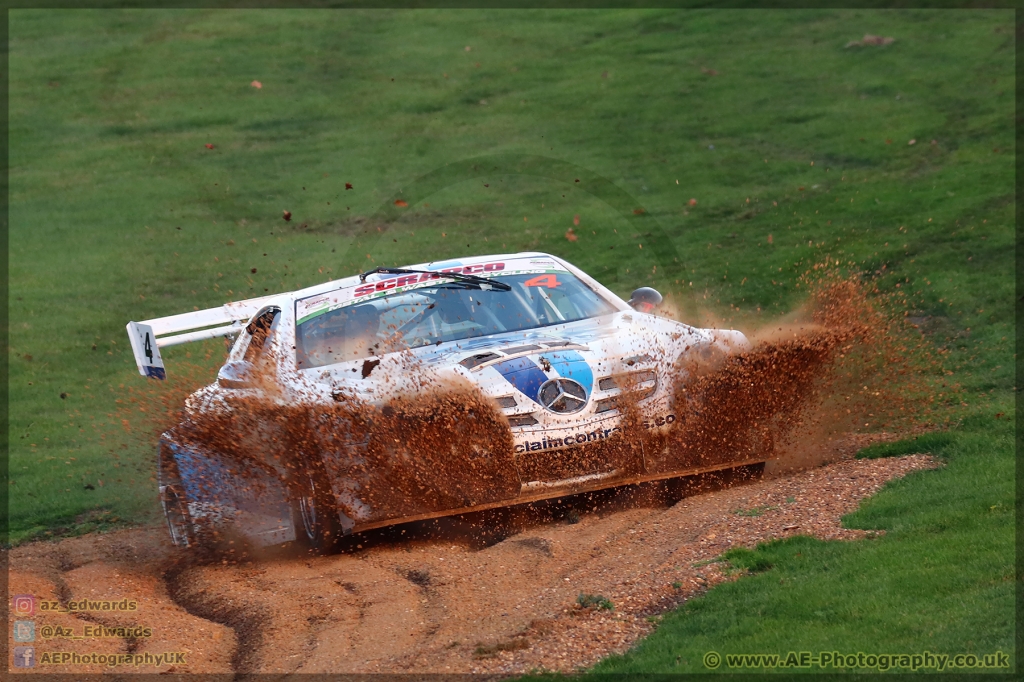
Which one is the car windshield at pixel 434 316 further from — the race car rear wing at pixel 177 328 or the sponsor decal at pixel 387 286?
the race car rear wing at pixel 177 328

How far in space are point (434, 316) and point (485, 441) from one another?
1.57 metres

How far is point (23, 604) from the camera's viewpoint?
662 cm

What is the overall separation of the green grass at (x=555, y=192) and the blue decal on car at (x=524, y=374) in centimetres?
151

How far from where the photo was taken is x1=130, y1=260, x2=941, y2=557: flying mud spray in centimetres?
632

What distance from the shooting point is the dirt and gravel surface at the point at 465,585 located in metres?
5.06

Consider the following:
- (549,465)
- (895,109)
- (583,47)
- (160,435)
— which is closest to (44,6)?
(583,47)

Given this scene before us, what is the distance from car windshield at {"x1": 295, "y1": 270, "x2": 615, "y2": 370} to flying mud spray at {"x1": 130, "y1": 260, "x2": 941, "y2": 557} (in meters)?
0.49

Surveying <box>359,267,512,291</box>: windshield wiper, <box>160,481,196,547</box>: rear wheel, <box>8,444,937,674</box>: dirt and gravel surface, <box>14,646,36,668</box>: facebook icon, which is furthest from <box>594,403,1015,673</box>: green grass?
<box>160,481,196,547</box>: rear wheel

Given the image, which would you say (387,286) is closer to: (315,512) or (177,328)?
(177,328)

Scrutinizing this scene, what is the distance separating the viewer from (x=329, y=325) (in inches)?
304

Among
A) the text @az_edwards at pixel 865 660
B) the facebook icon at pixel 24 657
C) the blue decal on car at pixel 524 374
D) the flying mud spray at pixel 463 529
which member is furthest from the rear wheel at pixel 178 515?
the text @az_edwards at pixel 865 660

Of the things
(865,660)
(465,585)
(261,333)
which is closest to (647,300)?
(261,333)

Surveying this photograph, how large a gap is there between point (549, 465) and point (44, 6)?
2861cm

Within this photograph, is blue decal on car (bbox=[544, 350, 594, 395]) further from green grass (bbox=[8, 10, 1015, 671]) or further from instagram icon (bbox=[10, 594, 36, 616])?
instagram icon (bbox=[10, 594, 36, 616])
